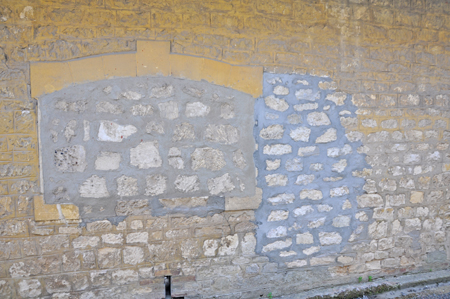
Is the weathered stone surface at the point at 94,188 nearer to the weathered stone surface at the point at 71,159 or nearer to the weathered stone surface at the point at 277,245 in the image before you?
the weathered stone surface at the point at 71,159

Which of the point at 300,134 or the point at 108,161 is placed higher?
the point at 300,134

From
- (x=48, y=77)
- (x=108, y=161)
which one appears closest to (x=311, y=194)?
(x=108, y=161)

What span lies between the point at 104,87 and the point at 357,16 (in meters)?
2.60

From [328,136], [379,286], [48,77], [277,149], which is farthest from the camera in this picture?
[379,286]

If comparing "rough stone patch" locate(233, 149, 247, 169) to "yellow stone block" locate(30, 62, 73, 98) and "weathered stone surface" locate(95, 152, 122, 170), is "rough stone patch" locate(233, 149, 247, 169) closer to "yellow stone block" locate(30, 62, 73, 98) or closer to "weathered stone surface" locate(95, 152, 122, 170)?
"weathered stone surface" locate(95, 152, 122, 170)

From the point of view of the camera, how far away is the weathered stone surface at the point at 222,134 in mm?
2873

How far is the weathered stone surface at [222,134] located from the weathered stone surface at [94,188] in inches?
39.2

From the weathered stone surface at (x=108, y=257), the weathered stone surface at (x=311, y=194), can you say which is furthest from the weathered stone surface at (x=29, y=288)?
the weathered stone surface at (x=311, y=194)

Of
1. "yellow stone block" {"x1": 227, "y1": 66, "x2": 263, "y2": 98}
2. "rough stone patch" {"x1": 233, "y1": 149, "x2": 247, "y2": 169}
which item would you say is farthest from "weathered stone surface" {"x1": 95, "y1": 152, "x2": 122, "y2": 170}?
"yellow stone block" {"x1": 227, "y1": 66, "x2": 263, "y2": 98}

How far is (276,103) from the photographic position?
3045 millimetres

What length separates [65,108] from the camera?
256cm

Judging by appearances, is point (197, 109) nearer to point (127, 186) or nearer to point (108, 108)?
point (108, 108)

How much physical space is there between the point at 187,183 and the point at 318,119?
1.46 meters

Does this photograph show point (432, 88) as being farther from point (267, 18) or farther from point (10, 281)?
point (10, 281)
